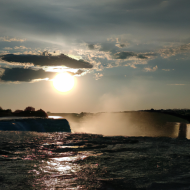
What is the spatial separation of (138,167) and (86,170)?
20.7 ft

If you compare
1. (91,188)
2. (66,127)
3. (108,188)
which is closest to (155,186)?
(108,188)

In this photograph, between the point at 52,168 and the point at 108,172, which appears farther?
the point at 52,168

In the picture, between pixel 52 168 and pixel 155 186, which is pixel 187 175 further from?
pixel 52 168

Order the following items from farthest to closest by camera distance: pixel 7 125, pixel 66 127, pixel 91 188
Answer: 1. pixel 66 127
2. pixel 7 125
3. pixel 91 188

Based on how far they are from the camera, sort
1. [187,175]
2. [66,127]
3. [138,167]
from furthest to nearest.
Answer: [66,127] < [138,167] < [187,175]

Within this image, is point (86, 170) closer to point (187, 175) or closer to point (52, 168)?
point (52, 168)

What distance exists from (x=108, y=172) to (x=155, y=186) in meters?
5.80

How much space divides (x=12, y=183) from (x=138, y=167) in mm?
13922

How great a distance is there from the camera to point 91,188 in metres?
16.6

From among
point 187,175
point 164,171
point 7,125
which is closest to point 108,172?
point 164,171

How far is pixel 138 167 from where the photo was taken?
2494 centimetres

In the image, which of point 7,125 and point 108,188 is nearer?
point 108,188

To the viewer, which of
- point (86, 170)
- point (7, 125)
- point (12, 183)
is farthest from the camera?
point (7, 125)

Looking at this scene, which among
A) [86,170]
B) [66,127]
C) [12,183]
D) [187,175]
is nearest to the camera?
[12,183]
